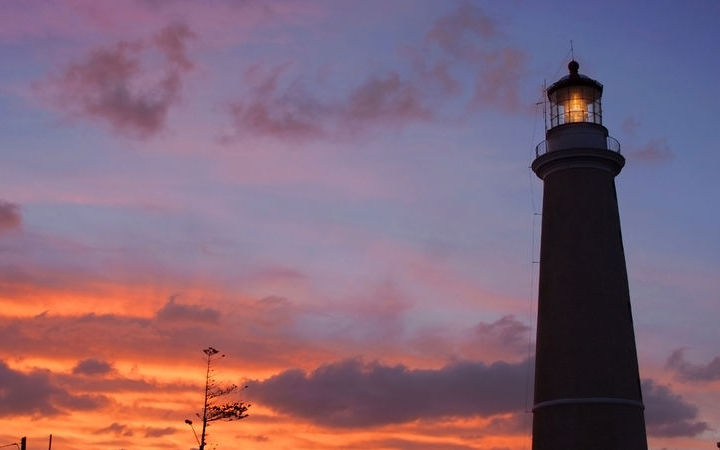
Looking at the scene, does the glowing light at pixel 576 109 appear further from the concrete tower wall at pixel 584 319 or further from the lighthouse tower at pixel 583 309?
the concrete tower wall at pixel 584 319

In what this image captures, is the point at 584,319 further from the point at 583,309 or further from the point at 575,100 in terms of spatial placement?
the point at 575,100

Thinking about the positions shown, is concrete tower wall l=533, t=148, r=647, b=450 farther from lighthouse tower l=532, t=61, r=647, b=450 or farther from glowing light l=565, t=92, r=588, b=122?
glowing light l=565, t=92, r=588, b=122

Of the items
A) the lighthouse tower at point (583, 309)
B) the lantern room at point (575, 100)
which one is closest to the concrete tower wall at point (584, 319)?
the lighthouse tower at point (583, 309)

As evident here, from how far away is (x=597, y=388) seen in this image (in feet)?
112

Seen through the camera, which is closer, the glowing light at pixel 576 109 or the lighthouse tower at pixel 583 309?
the lighthouse tower at pixel 583 309

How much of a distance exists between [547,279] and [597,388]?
4583mm

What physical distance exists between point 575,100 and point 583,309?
9.24 m

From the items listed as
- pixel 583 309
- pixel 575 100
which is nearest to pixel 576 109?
pixel 575 100

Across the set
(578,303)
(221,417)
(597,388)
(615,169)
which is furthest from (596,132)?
(221,417)

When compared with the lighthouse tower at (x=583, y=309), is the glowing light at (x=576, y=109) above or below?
above

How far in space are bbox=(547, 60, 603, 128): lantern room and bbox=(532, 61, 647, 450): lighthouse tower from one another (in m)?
0.83

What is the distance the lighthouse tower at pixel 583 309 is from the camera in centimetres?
3397

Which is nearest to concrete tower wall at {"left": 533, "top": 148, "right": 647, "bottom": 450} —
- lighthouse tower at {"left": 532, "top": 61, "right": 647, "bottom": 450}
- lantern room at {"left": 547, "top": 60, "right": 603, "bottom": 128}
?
lighthouse tower at {"left": 532, "top": 61, "right": 647, "bottom": 450}

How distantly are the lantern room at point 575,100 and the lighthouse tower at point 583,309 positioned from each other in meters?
0.83
